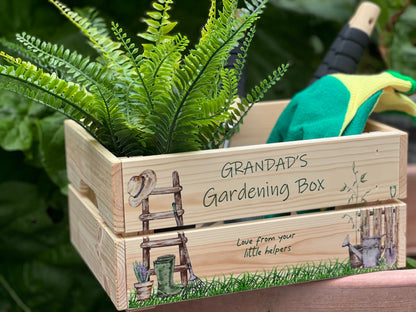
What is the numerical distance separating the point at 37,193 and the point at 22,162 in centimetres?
7

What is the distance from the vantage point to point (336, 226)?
876mm

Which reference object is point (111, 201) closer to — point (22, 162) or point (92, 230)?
point (92, 230)

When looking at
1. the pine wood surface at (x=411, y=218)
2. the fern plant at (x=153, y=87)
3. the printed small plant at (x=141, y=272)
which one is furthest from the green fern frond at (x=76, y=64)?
the pine wood surface at (x=411, y=218)

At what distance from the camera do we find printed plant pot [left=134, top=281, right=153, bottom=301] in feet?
2.57

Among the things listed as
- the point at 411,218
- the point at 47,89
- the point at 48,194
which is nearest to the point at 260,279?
the point at 47,89

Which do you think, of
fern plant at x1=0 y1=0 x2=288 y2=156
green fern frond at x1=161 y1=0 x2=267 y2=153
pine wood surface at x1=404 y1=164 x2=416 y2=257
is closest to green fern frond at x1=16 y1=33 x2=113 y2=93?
fern plant at x1=0 y1=0 x2=288 y2=156

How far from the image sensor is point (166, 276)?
797 mm

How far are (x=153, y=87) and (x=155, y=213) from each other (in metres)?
0.15

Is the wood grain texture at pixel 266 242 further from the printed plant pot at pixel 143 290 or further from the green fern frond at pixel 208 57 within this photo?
the green fern frond at pixel 208 57

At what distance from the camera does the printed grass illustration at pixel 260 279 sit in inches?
31.9

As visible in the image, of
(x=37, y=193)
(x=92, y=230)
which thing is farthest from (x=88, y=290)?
(x=92, y=230)

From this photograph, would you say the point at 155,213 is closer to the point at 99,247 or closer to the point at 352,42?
the point at 99,247

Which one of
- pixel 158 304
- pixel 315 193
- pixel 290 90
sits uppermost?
pixel 290 90

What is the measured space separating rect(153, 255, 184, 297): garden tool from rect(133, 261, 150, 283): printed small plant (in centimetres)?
1
